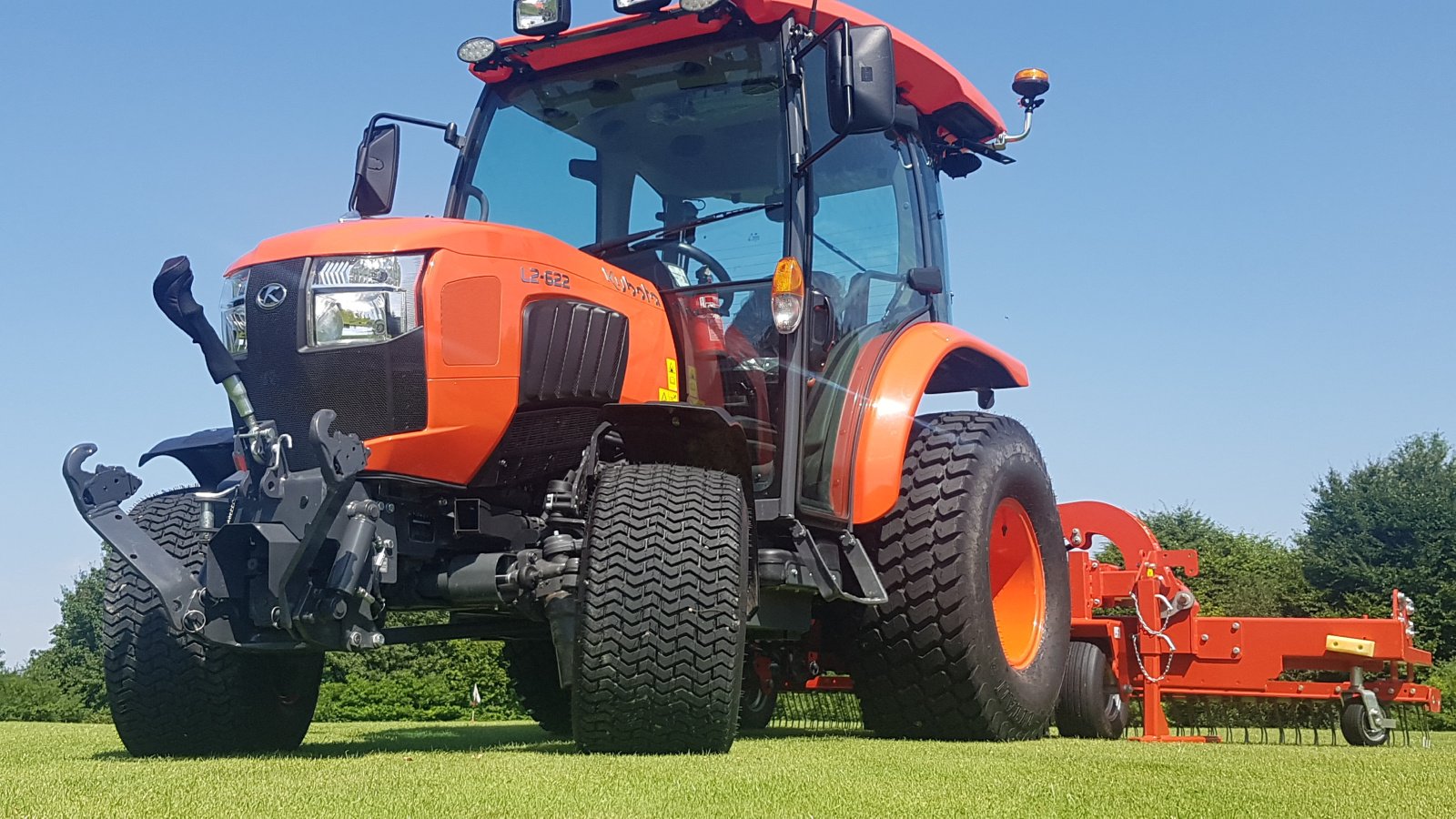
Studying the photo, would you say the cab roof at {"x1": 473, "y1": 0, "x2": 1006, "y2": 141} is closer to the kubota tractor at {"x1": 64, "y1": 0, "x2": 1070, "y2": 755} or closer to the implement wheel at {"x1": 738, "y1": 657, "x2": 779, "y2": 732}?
the kubota tractor at {"x1": 64, "y1": 0, "x2": 1070, "y2": 755}

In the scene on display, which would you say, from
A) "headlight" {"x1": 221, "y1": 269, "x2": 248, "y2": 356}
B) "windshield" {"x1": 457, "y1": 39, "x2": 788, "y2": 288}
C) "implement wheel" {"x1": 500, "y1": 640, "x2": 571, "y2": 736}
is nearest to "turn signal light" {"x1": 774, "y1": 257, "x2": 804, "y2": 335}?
"windshield" {"x1": 457, "y1": 39, "x2": 788, "y2": 288}

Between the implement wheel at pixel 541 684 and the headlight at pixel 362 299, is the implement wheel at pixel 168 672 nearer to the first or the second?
the headlight at pixel 362 299

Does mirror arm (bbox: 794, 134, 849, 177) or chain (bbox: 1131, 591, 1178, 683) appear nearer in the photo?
mirror arm (bbox: 794, 134, 849, 177)

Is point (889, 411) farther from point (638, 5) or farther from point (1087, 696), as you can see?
point (1087, 696)

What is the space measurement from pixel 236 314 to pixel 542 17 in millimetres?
1857

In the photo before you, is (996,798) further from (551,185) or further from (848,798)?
(551,185)

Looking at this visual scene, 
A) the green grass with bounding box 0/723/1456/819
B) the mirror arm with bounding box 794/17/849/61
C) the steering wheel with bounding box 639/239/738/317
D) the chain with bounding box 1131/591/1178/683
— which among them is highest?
the mirror arm with bounding box 794/17/849/61

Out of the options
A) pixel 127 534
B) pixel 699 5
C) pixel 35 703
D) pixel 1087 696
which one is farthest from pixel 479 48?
pixel 35 703

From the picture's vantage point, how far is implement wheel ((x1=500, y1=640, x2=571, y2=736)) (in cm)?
729

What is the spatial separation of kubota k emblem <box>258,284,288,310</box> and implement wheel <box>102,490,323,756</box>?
0.97 m

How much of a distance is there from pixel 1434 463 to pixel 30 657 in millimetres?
26270

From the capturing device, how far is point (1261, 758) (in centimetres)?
504

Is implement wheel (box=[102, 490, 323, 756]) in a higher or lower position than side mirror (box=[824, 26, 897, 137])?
lower

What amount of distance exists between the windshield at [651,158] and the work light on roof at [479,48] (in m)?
0.22
